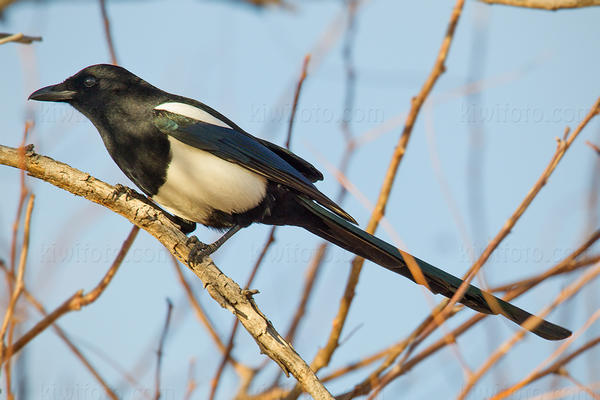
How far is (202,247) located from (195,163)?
820 millimetres

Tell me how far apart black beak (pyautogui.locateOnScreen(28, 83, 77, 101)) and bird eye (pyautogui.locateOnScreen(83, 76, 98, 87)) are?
3.3 inches

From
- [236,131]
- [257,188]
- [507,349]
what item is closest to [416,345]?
[507,349]

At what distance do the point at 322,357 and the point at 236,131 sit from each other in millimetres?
1641

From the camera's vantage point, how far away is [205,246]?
2979 mm

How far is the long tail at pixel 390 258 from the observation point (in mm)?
2834

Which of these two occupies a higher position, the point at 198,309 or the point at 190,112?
the point at 190,112

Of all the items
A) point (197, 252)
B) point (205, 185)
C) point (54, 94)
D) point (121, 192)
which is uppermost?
point (54, 94)

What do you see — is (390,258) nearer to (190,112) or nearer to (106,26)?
(190,112)

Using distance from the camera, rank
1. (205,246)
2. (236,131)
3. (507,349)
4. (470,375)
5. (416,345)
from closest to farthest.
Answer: (470,375) → (507,349) → (416,345) → (205,246) → (236,131)

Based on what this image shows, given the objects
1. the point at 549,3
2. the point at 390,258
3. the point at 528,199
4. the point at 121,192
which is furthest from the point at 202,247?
the point at 549,3

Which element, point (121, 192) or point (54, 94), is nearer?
point (121, 192)

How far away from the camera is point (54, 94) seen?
3787 millimetres

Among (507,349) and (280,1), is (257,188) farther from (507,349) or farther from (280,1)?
(280,1)

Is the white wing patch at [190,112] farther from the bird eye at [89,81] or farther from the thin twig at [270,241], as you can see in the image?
the thin twig at [270,241]
